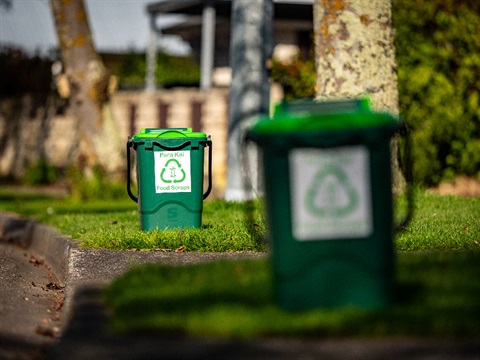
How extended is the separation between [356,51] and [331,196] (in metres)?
6.57

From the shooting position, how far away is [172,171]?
8.45m

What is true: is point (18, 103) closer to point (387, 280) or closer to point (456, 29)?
point (456, 29)

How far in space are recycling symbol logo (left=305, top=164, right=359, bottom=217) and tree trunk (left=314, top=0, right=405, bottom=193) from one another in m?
6.36

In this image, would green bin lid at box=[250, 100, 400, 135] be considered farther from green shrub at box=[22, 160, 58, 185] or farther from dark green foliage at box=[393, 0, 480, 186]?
green shrub at box=[22, 160, 58, 185]

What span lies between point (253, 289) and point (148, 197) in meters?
3.38

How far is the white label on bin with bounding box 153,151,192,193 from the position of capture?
8.43 m

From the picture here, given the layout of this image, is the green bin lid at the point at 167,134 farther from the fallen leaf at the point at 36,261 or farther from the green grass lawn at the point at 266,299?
the fallen leaf at the point at 36,261

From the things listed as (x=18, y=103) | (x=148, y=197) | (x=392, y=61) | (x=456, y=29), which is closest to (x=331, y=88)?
(x=392, y=61)

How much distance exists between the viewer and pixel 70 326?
4.84 meters

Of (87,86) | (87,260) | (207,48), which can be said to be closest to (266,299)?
(87,260)

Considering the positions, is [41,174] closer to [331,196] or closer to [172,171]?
[172,171]

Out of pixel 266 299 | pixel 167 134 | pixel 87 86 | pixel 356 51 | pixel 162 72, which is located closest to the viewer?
pixel 266 299

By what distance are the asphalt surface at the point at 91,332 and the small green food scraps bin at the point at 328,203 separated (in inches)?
14.9

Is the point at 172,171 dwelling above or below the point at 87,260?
above
